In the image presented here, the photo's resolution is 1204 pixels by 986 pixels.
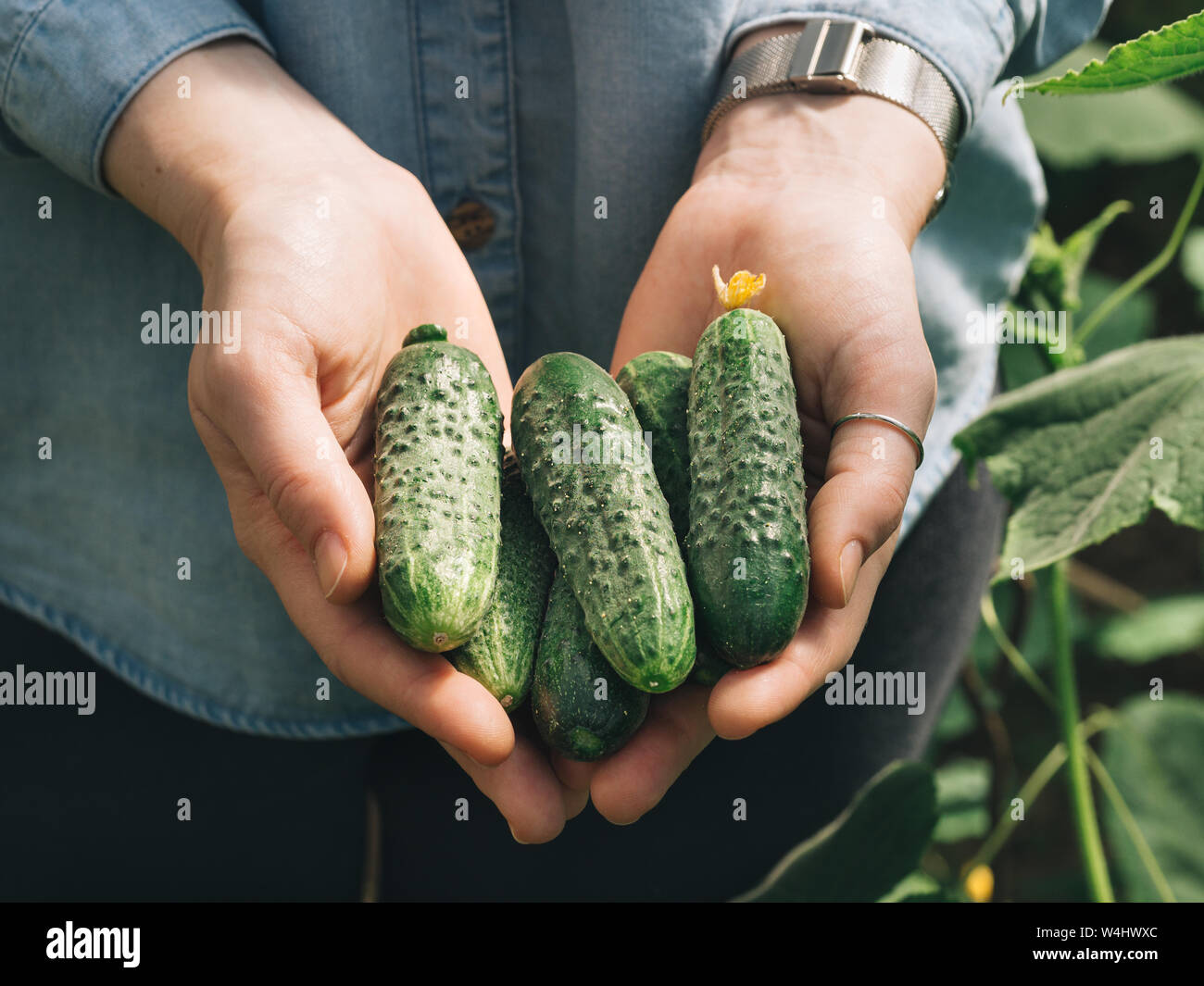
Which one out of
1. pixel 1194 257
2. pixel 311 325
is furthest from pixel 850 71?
pixel 1194 257

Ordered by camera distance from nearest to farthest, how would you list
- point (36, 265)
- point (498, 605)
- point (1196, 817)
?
1. point (498, 605)
2. point (36, 265)
3. point (1196, 817)

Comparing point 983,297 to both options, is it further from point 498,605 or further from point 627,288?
point 498,605

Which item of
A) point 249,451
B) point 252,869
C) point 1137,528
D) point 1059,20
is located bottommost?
point 252,869

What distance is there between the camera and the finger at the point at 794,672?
1.43m

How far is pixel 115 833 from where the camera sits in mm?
2062

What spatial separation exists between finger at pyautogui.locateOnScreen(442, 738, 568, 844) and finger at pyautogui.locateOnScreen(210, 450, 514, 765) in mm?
64

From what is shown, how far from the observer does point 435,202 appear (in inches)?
79.7

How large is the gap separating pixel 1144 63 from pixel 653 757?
1.17m

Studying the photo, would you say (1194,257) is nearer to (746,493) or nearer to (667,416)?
(667,416)

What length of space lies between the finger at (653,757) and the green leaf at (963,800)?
6.57ft

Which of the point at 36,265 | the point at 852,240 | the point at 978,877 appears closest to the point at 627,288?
the point at 852,240

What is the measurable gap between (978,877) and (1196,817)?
2.07 feet

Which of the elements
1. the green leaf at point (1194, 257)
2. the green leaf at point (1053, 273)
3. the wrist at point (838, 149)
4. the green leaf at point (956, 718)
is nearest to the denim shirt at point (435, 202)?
the wrist at point (838, 149)

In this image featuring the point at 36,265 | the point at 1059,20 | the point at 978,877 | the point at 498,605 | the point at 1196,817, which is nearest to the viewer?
the point at 498,605
